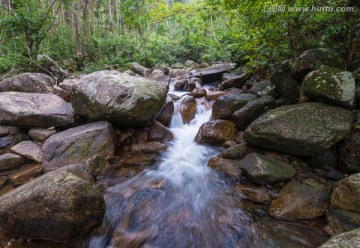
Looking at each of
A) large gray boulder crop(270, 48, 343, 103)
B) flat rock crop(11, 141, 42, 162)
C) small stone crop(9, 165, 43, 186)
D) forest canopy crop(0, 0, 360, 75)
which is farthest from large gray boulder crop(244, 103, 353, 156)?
flat rock crop(11, 141, 42, 162)

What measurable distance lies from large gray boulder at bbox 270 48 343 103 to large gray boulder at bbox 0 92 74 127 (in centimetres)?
573

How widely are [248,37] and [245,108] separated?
2.94 metres

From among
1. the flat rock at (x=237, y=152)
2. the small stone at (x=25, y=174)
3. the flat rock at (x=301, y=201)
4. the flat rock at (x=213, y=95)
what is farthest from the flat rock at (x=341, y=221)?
the small stone at (x=25, y=174)

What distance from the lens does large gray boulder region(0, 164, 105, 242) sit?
2.87 metres

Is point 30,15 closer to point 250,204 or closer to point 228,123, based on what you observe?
point 228,123

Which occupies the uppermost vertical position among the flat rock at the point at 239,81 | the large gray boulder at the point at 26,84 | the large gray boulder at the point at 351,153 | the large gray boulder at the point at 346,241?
the large gray boulder at the point at 26,84

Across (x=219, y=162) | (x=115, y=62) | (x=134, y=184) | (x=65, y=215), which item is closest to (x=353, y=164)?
(x=219, y=162)

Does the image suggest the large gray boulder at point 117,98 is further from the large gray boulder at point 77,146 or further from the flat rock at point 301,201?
the flat rock at point 301,201

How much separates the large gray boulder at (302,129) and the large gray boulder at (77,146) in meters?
3.34

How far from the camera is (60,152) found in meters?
4.82

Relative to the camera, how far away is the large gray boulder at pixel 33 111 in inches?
204

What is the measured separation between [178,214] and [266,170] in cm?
175

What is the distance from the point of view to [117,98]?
5.09m

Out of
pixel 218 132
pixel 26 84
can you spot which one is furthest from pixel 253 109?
pixel 26 84
